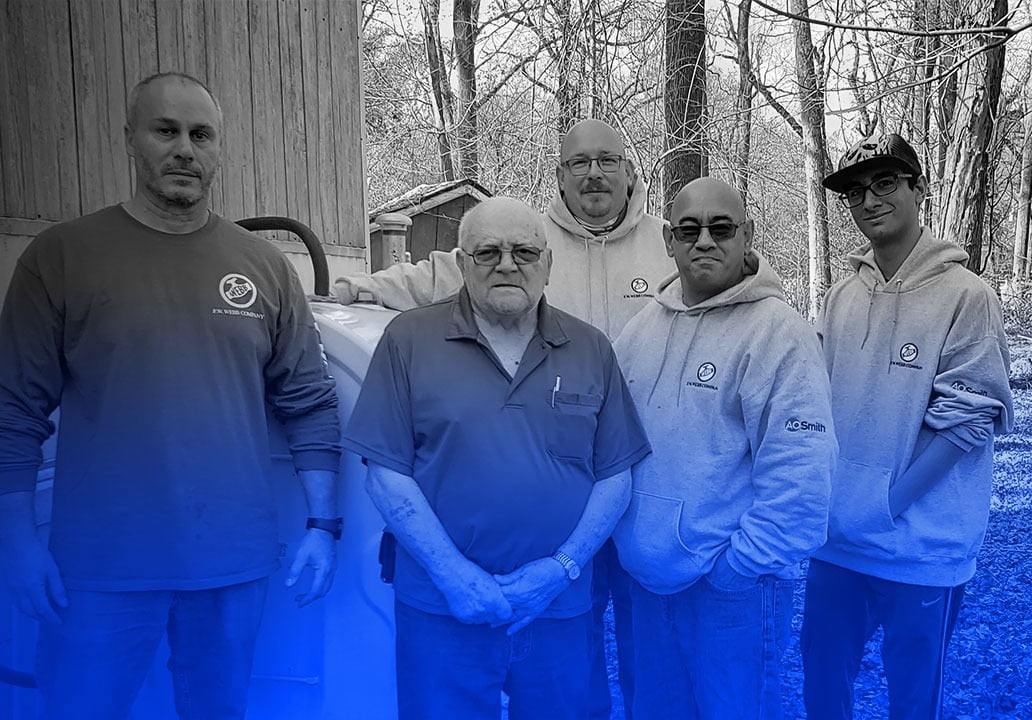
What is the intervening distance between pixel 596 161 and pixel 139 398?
174 cm

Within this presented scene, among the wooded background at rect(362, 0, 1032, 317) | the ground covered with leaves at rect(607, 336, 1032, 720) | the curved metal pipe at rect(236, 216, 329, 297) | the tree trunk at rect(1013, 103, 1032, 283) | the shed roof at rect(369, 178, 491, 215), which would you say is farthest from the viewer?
the tree trunk at rect(1013, 103, 1032, 283)

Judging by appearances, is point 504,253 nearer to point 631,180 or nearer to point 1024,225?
point 631,180

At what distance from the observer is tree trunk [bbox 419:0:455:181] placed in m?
12.7

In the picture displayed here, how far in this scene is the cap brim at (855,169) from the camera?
267 centimetres

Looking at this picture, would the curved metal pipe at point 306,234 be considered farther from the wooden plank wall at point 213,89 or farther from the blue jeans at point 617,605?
the blue jeans at point 617,605

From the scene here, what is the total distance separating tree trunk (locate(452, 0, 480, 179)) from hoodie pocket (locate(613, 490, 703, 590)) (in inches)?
424

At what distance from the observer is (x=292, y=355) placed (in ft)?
7.85

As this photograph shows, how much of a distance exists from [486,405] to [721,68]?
1053cm

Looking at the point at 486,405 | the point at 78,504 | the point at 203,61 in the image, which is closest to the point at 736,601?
the point at 486,405

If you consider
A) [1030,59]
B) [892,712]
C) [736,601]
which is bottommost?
[892,712]

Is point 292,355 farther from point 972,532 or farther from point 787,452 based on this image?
point 972,532

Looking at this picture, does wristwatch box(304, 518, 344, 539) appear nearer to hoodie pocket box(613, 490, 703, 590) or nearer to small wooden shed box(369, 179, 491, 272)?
hoodie pocket box(613, 490, 703, 590)

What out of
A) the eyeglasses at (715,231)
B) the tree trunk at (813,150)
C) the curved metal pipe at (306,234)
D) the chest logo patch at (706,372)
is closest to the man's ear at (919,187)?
the eyeglasses at (715,231)

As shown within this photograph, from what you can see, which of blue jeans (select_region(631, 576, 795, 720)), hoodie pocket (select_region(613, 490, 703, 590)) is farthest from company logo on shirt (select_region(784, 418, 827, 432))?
blue jeans (select_region(631, 576, 795, 720))
